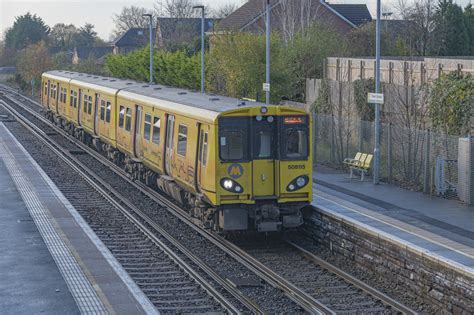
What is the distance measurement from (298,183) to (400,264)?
3652 millimetres

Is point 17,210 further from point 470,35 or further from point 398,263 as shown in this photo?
point 470,35

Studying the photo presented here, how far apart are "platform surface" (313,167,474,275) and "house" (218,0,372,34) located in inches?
1246

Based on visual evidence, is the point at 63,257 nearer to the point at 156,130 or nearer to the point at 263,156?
the point at 263,156

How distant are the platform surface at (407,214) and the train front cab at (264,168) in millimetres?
1040

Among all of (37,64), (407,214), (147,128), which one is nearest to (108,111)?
(147,128)

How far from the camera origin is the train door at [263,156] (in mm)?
17469

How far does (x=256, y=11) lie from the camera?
202 feet

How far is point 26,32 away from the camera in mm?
136625

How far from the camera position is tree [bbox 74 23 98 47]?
470 ft

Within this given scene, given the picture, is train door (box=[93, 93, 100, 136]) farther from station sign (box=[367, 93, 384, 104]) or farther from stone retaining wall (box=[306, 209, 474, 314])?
stone retaining wall (box=[306, 209, 474, 314])

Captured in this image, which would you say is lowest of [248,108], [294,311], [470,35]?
[294,311]

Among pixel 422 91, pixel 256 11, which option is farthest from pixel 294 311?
pixel 256 11

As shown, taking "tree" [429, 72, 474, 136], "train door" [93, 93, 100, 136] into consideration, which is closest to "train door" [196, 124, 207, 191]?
"tree" [429, 72, 474, 136]

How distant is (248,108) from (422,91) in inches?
446
